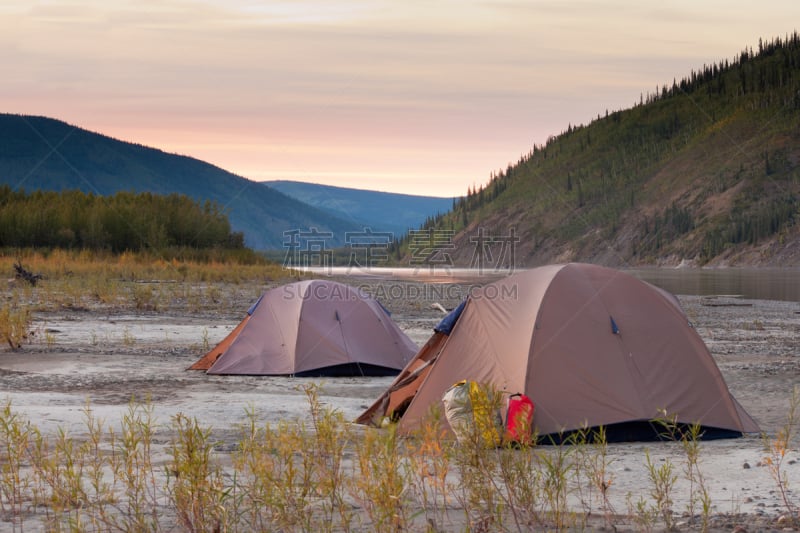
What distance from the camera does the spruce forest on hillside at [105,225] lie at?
48531mm

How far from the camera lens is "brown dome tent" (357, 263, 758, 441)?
34.2 ft

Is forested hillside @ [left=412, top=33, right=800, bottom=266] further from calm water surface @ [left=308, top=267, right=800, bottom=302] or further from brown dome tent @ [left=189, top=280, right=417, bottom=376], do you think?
brown dome tent @ [left=189, top=280, right=417, bottom=376]

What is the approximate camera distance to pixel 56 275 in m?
37.6

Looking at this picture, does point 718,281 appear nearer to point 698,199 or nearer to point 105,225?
point 105,225

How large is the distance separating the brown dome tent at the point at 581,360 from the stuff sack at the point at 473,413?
0.38m

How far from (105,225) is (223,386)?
38.3 meters

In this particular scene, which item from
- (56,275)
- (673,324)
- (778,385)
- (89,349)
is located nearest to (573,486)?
(673,324)

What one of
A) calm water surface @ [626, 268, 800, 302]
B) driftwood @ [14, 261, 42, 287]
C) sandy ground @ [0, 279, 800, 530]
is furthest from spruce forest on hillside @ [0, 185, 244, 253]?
calm water surface @ [626, 268, 800, 302]

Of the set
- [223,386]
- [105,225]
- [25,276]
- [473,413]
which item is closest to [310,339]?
[223,386]

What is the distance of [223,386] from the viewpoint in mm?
14078

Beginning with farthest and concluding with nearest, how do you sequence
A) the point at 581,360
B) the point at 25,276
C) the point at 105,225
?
the point at 105,225 < the point at 25,276 < the point at 581,360

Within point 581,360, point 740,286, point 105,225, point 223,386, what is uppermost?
point 105,225

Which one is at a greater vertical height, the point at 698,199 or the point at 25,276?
the point at 698,199

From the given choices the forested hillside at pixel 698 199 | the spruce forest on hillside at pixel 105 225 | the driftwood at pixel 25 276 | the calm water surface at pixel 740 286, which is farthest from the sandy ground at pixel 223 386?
the forested hillside at pixel 698 199
